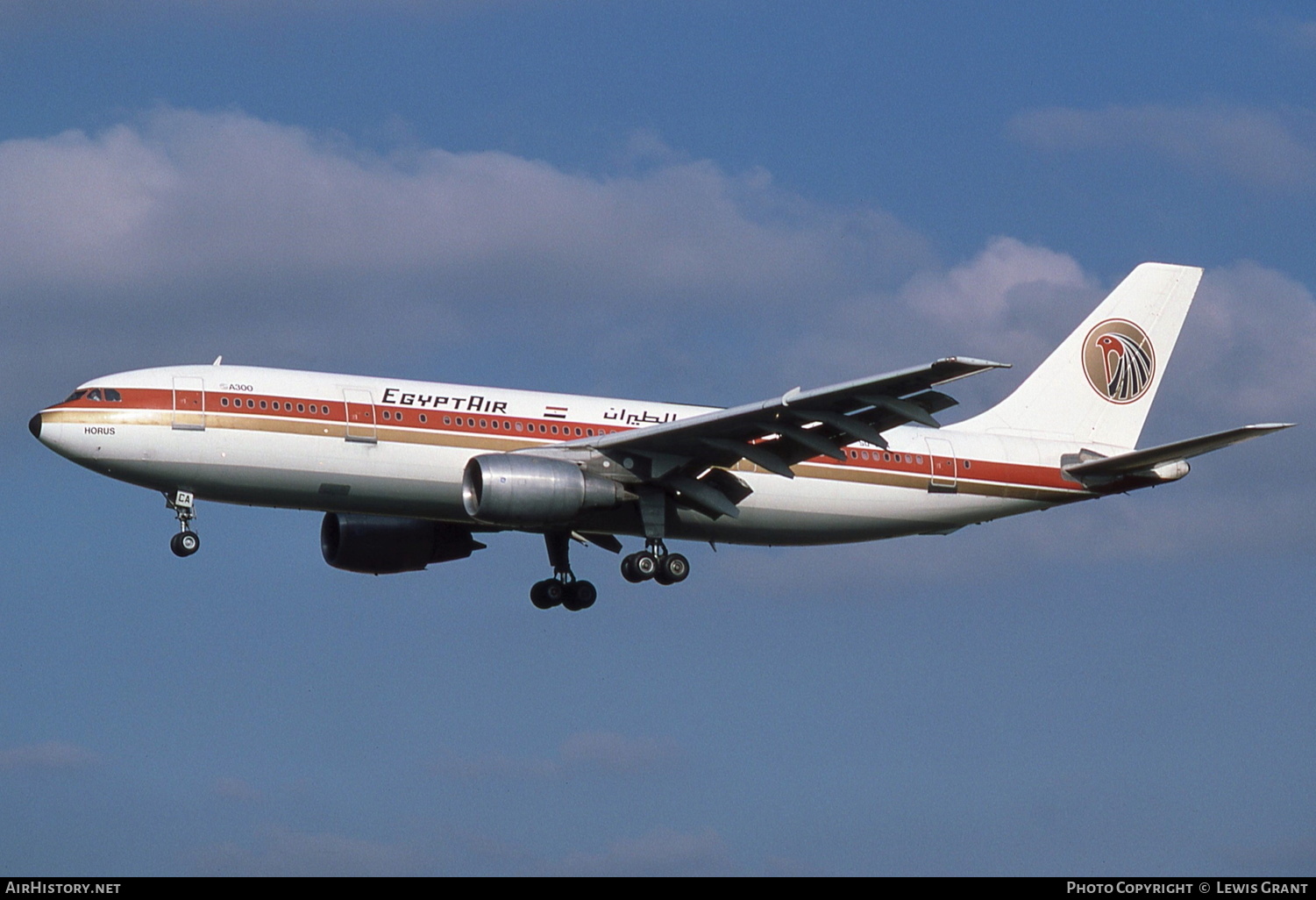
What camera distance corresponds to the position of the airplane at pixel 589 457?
136ft

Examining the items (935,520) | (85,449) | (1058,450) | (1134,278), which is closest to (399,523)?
(85,449)

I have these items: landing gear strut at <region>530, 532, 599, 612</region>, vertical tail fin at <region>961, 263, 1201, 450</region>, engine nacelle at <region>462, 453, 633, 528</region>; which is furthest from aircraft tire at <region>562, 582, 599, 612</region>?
vertical tail fin at <region>961, 263, 1201, 450</region>

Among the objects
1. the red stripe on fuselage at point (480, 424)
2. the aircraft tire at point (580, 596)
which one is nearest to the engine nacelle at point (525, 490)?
the red stripe on fuselage at point (480, 424)

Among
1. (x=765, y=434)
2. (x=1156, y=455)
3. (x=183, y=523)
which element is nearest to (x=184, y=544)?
(x=183, y=523)

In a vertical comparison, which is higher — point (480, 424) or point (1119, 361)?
point (1119, 361)

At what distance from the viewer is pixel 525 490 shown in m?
41.7

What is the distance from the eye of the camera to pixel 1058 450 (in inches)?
1922

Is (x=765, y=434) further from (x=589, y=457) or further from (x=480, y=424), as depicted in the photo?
(x=480, y=424)

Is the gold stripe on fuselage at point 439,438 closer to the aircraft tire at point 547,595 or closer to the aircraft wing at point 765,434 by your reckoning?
the aircraft wing at point 765,434

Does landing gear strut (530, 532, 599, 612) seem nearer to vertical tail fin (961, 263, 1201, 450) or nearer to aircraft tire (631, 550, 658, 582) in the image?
aircraft tire (631, 550, 658, 582)

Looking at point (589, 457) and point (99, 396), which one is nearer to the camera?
point (99, 396)

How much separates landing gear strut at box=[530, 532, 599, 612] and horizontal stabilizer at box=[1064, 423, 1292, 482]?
41.9 ft

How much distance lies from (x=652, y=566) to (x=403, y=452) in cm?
669
